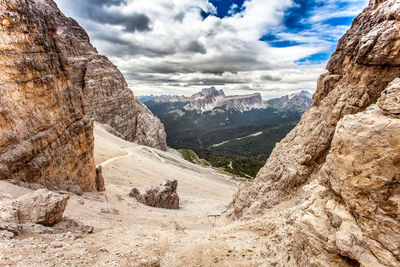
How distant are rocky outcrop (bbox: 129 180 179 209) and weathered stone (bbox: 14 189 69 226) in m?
20.7

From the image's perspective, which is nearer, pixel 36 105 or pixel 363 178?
pixel 363 178

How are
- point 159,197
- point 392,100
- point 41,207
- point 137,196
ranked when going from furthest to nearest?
point 159,197
point 137,196
point 41,207
point 392,100

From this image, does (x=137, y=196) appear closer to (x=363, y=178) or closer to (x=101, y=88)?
(x=363, y=178)

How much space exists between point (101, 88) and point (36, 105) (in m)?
96.1

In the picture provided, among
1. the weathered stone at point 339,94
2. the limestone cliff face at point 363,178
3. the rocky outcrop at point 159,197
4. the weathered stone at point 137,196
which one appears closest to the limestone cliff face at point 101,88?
the weathered stone at point 137,196

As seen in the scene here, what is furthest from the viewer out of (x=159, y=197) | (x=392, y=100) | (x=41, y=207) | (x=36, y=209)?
(x=159, y=197)

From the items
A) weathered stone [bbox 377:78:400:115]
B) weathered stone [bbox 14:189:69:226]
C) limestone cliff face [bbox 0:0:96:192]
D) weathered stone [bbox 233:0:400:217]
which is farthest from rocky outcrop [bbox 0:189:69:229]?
weathered stone [bbox 377:78:400:115]

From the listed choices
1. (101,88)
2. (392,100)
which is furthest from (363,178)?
(101,88)

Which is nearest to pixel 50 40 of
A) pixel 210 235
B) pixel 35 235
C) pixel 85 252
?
pixel 35 235

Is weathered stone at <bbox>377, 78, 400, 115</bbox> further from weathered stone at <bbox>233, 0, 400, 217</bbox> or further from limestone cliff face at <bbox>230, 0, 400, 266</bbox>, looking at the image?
weathered stone at <bbox>233, 0, 400, 217</bbox>

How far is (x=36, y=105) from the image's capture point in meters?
24.4

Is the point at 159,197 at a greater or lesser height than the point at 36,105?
lesser

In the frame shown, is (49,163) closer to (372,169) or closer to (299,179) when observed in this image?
(299,179)

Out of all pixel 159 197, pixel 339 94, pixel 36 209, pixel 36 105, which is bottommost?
pixel 159 197
